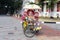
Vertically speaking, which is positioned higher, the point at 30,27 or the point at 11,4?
the point at 30,27

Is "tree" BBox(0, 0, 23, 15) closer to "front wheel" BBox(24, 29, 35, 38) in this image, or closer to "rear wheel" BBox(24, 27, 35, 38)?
"rear wheel" BBox(24, 27, 35, 38)

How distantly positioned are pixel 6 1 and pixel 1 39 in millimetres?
46354

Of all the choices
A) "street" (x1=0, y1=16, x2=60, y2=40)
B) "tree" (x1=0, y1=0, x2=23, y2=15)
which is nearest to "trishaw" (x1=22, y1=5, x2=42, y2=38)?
"street" (x1=0, y1=16, x2=60, y2=40)

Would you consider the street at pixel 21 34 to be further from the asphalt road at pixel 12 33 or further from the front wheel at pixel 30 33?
the front wheel at pixel 30 33

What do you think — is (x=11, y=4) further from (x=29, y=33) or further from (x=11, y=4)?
(x=29, y=33)

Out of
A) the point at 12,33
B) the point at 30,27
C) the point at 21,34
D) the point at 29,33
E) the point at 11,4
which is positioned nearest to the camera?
the point at 29,33

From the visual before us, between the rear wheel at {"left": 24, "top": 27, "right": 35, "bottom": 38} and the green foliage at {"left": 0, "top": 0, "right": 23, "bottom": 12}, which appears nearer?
the rear wheel at {"left": 24, "top": 27, "right": 35, "bottom": 38}

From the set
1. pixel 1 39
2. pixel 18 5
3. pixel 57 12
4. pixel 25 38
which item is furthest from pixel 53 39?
pixel 18 5

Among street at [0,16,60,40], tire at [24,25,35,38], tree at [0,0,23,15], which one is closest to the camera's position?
street at [0,16,60,40]

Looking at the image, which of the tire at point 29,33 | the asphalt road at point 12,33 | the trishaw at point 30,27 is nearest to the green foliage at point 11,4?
the asphalt road at point 12,33

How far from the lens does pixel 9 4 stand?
188 ft

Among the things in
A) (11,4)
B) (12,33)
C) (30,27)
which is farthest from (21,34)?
(11,4)

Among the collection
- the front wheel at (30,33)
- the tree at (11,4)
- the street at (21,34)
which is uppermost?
the front wheel at (30,33)

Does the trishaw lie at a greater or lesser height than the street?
greater
